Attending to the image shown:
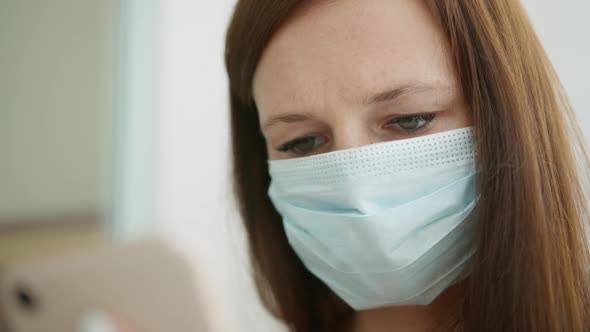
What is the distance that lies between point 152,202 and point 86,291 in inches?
33.7

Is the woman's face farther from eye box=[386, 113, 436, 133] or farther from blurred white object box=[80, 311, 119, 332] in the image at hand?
blurred white object box=[80, 311, 119, 332]

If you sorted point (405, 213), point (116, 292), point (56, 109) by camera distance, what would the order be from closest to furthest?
point (116, 292), point (405, 213), point (56, 109)

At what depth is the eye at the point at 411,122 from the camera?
0.63m

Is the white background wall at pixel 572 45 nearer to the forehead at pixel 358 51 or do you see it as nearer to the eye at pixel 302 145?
the forehead at pixel 358 51

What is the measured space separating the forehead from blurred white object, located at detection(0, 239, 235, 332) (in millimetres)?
338

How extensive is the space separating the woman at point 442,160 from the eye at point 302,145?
2.0 inches

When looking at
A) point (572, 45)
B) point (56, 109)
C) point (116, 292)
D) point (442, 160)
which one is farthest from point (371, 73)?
point (56, 109)

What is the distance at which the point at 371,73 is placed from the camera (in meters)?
0.61

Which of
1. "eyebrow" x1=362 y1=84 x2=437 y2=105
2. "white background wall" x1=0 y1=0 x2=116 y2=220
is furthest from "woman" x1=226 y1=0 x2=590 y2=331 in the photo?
"white background wall" x1=0 y1=0 x2=116 y2=220

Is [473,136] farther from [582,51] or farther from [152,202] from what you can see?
[152,202]

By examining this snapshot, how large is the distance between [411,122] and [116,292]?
1.58ft

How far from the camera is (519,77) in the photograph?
0.62 m

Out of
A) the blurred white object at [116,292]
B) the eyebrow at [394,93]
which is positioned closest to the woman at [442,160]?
the eyebrow at [394,93]

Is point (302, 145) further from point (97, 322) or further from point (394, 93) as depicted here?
point (97, 322)
